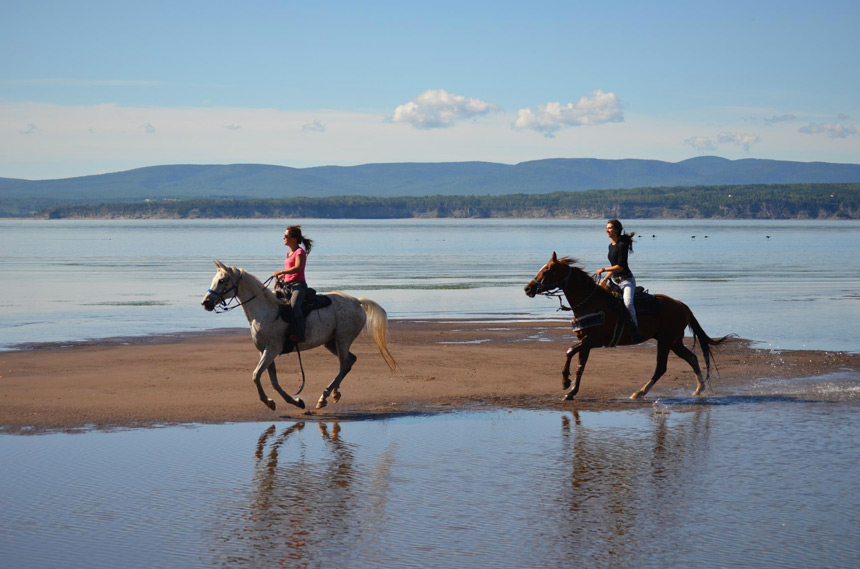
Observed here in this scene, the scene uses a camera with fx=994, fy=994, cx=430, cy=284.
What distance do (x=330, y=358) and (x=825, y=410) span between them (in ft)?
30.9

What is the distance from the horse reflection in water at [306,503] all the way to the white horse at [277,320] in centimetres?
203

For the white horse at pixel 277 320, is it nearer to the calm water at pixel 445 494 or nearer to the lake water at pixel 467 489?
the lake water at pixel 467 489

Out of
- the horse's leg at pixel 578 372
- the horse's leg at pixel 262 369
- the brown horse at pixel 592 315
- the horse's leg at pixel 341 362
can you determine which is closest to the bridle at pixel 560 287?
the brown horse at pixel 592 315

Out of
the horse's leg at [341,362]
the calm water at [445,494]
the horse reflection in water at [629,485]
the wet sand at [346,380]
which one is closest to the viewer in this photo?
the calm water at [445,494]

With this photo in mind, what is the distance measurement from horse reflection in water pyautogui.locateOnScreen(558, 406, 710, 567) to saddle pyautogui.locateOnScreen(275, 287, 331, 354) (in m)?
3.98

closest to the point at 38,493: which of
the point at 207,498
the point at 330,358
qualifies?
the point at 207,498

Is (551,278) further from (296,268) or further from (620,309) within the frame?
(296,268)

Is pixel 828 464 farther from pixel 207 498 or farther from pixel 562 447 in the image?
pixel 207 498

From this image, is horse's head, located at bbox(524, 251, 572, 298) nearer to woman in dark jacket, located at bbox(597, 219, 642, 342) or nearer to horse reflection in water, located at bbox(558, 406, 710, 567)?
woman in dark jacket, located at bbox(597, 219, 642, 342)

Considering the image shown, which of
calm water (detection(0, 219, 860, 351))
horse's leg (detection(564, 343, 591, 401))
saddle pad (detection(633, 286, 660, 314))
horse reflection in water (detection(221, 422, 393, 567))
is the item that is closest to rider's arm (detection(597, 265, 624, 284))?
saddle pad (detection(633, 286, 660, 314))

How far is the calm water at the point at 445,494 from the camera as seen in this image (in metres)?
7.98

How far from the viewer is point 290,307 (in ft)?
47.1

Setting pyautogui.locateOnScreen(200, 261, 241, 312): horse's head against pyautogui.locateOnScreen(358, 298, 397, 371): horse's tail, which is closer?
pyautogui.locateOnScreen(200, 261, 241, 312): horse's head

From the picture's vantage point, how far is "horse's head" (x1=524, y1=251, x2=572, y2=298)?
606 inches
